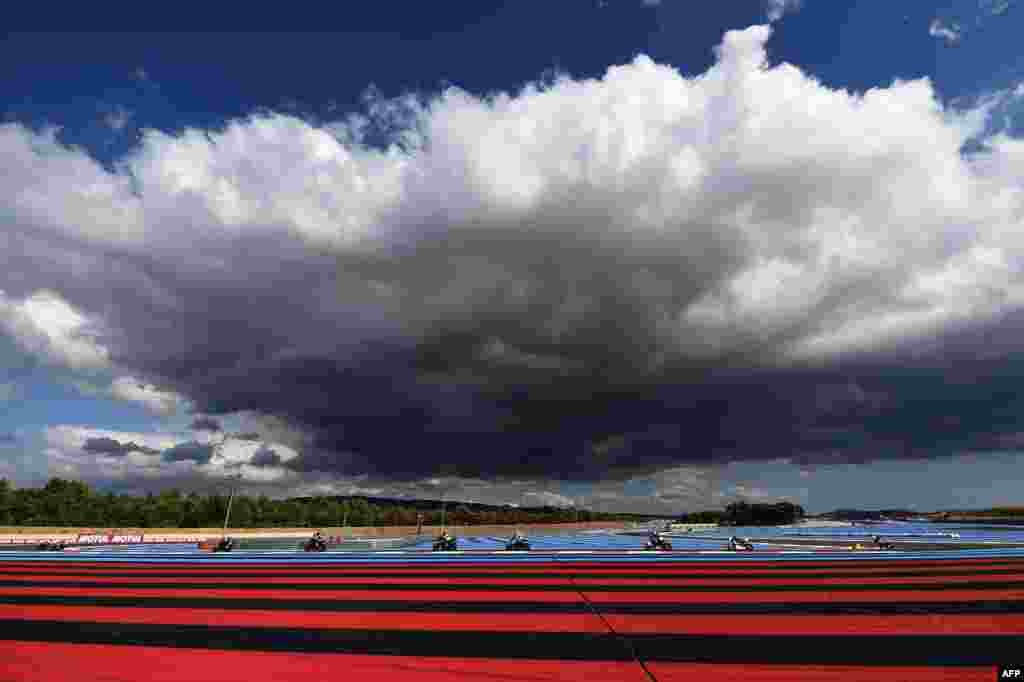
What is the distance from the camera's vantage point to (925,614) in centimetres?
1636

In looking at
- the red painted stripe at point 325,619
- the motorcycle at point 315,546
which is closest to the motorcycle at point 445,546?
the motorcycle at point 315,546

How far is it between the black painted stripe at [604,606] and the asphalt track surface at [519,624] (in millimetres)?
90

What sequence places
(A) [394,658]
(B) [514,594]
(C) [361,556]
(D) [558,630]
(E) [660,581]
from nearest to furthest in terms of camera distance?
1. (A) [394,658]
2. (D) [558,630]
3. (B) [514,594]
4. (E) [660,581]
5. (C) [361,556]

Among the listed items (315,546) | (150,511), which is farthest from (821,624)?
(150,511)

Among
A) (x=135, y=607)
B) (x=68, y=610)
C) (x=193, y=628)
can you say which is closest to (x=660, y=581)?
(x=193, y=628)

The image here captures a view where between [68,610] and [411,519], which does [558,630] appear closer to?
[68,610]

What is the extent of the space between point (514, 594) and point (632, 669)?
1062cm

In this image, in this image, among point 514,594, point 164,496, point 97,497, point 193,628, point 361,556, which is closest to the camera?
point 193,628

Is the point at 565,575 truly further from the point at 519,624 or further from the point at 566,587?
the point at 519,624

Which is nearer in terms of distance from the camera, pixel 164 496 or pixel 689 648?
pixel 689 648

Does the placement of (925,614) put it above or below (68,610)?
above

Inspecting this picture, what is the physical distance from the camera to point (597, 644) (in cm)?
1302

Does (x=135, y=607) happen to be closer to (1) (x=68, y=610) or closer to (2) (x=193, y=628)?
(1) (x=68, y=610)

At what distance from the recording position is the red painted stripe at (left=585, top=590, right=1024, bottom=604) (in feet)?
63.1
